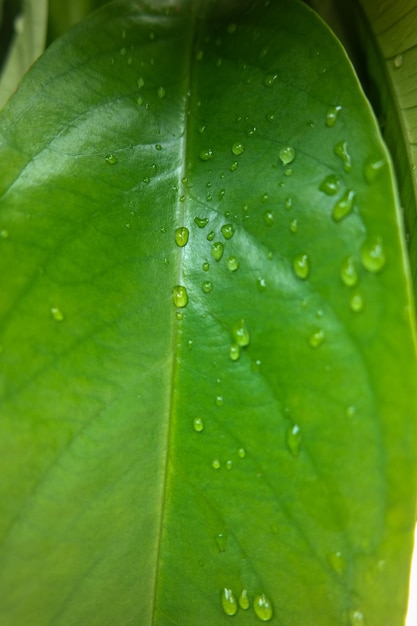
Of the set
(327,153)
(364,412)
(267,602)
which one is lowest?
(267,602)

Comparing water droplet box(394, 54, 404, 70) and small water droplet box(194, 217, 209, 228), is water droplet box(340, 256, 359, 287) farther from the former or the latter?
water droplet box(394, 54, 404, 70)

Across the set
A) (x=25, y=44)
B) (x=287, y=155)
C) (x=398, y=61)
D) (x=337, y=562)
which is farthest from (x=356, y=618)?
(x=25, y=44)

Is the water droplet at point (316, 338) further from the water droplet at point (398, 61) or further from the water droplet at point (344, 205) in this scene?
the water droplet at point (398, 61)

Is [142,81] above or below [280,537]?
above

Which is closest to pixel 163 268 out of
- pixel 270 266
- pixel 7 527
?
pixel 270 266

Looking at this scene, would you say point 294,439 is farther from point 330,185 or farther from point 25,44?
point 25,44

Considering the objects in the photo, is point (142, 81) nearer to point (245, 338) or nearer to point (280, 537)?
point (245, 338)

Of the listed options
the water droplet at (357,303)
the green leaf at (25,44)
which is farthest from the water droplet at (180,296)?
the green leaf at (25,44)
